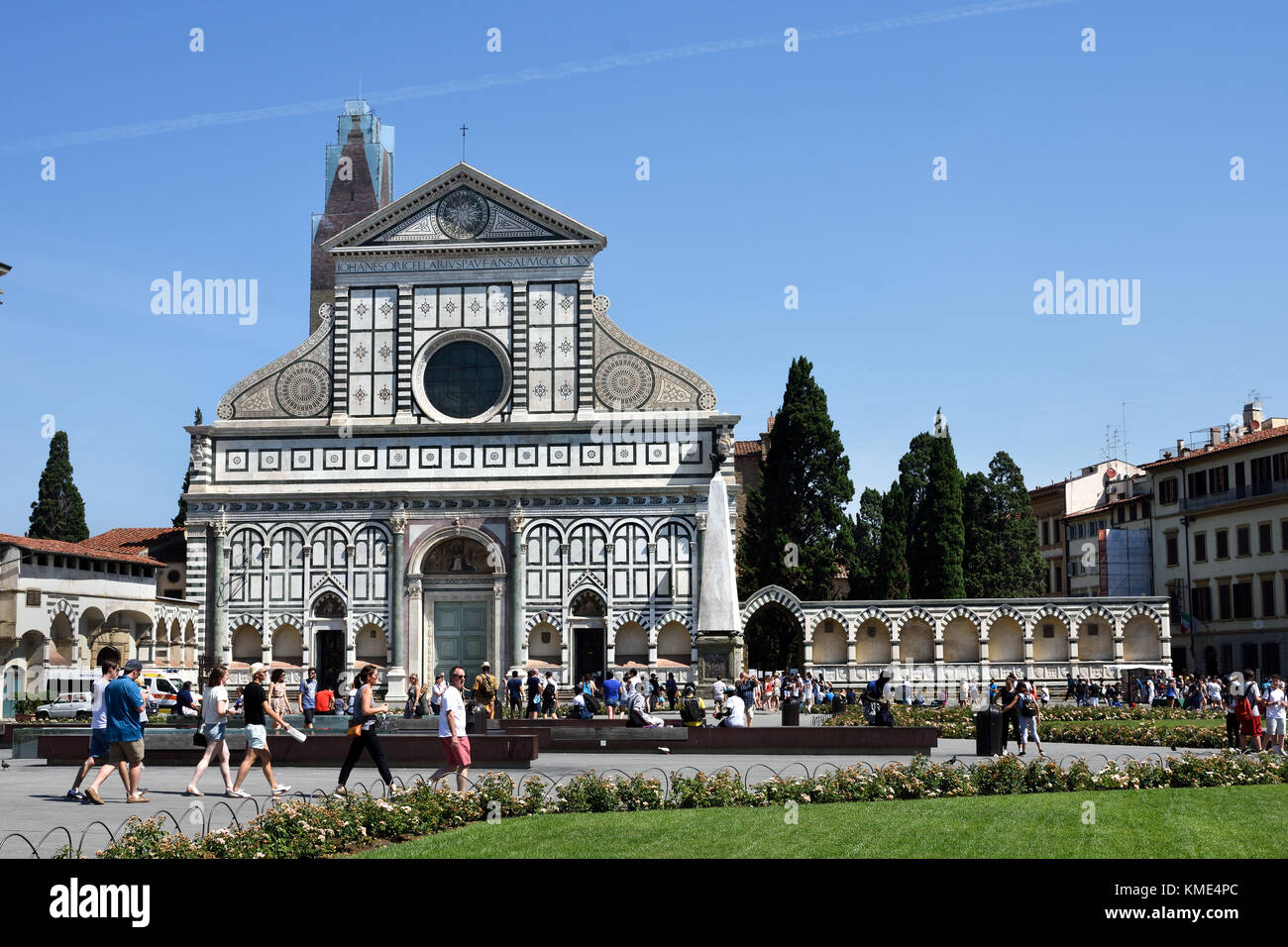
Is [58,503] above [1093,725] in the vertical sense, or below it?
above

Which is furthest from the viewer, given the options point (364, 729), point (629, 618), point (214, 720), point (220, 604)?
point (220, 604)

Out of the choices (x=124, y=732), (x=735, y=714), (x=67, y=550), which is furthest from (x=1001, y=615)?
(x=124, y=732)

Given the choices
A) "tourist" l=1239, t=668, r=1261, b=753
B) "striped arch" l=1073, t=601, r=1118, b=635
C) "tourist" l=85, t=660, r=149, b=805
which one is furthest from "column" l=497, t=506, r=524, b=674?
"tourist" l=85, t=660, r=149, b=805

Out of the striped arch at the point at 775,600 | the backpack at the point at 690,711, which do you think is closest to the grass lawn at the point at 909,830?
the backpack at the point at 690,711

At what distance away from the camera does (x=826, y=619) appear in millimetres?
54406

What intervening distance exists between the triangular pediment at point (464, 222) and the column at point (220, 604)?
11.5 m

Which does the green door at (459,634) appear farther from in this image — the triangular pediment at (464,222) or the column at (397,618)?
the triangular pediment at (464,222)

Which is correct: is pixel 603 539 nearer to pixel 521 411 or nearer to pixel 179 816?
pixel 521 411

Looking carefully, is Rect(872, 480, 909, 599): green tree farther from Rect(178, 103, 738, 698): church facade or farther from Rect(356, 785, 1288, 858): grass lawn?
Rect(356, 785, 1288, 858): grass lawn

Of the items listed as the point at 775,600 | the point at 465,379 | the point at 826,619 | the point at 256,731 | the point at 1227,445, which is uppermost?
the point at 465,379

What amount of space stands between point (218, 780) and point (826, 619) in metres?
36.2

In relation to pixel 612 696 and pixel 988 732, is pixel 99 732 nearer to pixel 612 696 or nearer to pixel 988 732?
pixel 988 732

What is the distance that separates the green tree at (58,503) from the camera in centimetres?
6481
